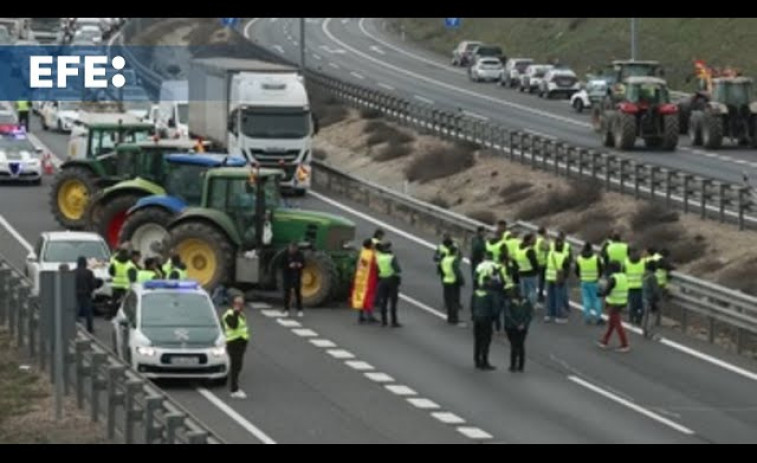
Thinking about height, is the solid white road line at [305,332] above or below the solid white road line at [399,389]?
below

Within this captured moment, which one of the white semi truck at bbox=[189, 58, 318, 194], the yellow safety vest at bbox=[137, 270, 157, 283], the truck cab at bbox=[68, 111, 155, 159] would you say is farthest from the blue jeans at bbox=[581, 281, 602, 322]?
the white semi truck at bbox=[189, 58, 318, 194]

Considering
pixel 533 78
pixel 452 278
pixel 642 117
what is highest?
pixel 452 278

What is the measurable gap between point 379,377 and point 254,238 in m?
7.18

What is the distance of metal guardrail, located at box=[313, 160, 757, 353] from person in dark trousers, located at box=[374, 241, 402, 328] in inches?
178

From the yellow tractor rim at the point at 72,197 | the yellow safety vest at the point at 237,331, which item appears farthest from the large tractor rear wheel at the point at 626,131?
the yellow safety vest at the point at 237,331

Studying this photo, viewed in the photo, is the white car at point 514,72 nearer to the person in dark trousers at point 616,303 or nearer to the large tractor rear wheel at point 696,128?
the large tractor rear wheel at point 696,128

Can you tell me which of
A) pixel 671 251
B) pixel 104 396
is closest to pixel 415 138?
pixel 671 251

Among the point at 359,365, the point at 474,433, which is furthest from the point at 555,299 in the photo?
the point at 474,433

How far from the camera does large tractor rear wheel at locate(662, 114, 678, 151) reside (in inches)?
2638

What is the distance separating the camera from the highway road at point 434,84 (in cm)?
6588

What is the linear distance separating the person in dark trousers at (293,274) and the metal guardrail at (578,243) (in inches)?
237

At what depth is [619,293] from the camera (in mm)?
35625

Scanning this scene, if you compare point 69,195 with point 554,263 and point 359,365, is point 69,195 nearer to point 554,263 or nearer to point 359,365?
point 554,263

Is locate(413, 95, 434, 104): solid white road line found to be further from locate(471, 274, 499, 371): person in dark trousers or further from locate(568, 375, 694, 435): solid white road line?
locate(568, 375, 694, 435): solid white road line
